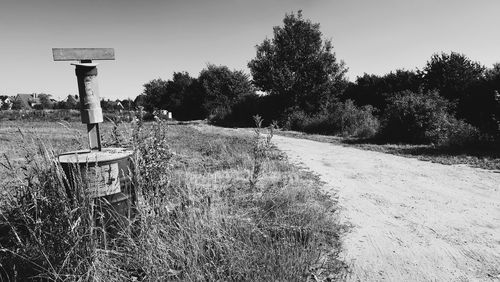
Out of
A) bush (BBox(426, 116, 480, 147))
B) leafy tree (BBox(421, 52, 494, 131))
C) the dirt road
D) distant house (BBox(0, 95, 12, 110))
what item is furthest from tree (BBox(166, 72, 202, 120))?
distant house (BBox(0, 95, 12, 110))

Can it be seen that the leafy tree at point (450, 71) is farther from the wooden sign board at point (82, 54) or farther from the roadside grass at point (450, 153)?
the wooden sign board at point (82, 54)

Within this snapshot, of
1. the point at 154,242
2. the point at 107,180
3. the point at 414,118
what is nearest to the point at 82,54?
the point at 107,180

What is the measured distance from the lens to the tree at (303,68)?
23.4 metres

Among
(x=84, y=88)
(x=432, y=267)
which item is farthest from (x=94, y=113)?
(x=432, y=267)

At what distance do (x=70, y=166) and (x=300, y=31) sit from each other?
2289cm

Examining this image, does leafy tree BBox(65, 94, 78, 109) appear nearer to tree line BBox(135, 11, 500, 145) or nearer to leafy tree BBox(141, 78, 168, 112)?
leafy tree BBox(141, 78, 168, 112)

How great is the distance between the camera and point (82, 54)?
347 centimetres

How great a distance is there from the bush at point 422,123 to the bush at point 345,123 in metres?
1.30


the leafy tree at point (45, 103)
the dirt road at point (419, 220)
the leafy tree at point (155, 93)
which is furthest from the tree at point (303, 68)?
the leafy tree at point (45, 103)

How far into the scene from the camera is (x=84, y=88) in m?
Answer: 3.53

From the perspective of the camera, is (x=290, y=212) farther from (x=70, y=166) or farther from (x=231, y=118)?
(x=231, y=118)

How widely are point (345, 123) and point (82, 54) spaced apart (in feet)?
51.3

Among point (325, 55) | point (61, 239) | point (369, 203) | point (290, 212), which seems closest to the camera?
point (61, 239)

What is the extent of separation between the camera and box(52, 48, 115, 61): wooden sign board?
3.33 meters
